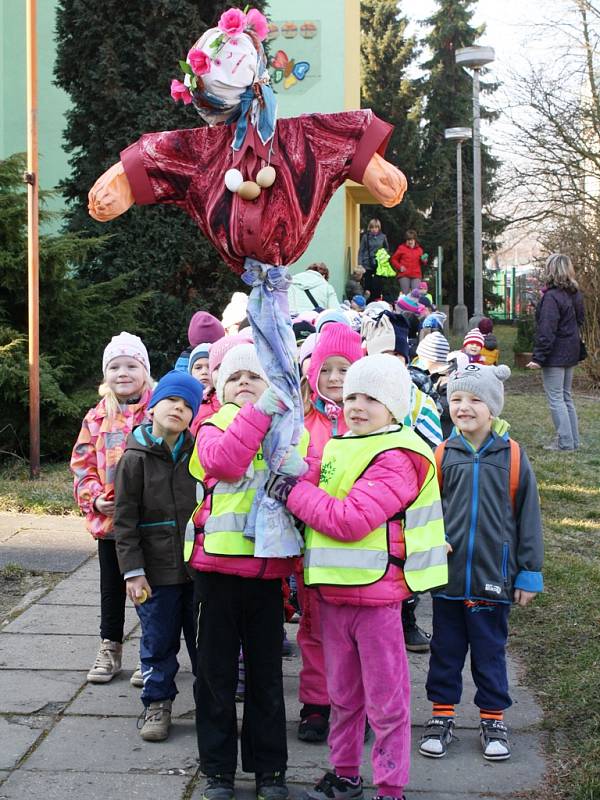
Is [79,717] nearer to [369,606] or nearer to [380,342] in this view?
[369,606]

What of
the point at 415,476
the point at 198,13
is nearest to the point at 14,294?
the point at 198,13

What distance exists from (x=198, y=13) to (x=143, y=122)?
5.05 feet

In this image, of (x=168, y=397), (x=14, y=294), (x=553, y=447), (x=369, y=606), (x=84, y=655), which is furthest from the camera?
(x=553, y=447)

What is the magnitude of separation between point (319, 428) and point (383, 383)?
95 cm

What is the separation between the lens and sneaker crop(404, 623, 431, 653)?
18.0 feet

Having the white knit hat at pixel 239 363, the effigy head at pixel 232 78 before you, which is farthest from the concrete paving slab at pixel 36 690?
the effigy head at pixel 232 78

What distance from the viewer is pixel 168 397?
430cm

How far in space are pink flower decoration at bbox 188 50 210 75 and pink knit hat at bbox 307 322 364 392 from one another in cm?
127

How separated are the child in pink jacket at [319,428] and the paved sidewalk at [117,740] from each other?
0.45ft

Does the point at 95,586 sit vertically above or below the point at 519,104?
below

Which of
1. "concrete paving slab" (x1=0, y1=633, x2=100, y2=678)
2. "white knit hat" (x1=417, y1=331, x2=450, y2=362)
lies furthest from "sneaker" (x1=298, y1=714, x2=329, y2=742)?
"white knit hat" (x1=417, y1=331, x2=450, y2=362)

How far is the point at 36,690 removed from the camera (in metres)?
4.80

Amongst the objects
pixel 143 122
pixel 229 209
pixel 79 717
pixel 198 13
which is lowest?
pixel 79 717

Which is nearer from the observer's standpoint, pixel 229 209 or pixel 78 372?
pixel 229 209
